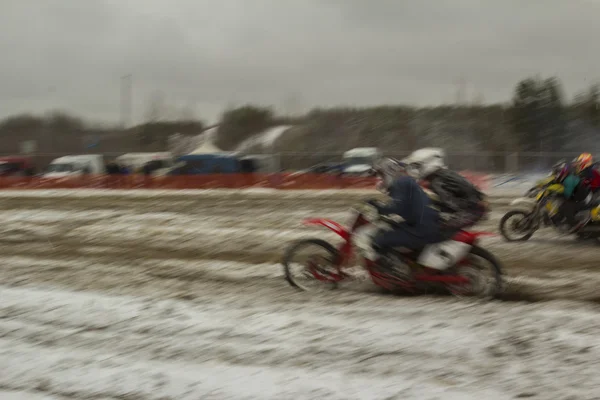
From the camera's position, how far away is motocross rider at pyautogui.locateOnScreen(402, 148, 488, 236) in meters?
6.49

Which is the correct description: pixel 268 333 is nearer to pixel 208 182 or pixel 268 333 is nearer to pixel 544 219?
pixel 544 219

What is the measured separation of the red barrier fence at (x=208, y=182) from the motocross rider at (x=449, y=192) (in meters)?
15.1

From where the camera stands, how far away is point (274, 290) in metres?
6.93

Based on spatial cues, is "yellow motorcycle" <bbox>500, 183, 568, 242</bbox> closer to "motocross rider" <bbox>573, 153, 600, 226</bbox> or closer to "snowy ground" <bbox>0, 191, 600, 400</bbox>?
"motocross rider" <bbox>573, 153, 600, 226</bbox>

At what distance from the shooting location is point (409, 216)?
20.7 ft

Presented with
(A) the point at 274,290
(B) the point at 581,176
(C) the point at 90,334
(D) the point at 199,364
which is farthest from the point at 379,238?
(B) the point at 581,176

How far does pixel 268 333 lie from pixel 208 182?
18.5 m

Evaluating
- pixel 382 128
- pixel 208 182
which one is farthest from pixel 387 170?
pixel 382 128

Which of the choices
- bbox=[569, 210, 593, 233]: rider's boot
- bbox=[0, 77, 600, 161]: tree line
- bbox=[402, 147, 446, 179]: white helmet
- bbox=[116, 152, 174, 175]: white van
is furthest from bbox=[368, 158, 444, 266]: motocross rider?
bbox=[0, 77, 600, 161]: tree line

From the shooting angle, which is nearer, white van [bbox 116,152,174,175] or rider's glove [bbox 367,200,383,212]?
rider's glove [bbox 367,200,383,212]

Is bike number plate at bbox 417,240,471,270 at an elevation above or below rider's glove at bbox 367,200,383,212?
below

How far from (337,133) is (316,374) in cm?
4897

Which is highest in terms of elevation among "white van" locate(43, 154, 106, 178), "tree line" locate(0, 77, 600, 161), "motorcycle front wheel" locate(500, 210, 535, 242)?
"tree line" locate(0, 77, 600, 161)

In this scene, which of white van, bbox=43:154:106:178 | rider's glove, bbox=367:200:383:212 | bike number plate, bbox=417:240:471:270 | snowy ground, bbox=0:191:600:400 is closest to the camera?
snowy ground, bbox=0:191:600:400
